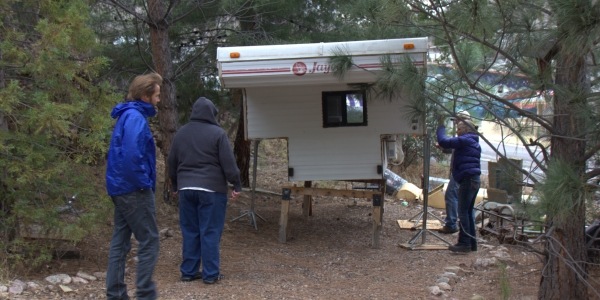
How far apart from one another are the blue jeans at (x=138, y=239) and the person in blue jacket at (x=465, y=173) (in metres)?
4.15

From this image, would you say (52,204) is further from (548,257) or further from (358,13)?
(548,257)

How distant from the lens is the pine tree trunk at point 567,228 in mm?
4469

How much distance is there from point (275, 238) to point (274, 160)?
8.27 metres

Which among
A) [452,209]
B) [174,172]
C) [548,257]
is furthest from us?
[452,209]

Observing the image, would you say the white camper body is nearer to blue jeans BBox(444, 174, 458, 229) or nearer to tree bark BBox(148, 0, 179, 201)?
tree bark BBox(148, 0, 179, 201)

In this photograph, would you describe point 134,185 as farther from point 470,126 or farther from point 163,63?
point 163,63

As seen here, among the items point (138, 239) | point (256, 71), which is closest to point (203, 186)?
point (138, 239)

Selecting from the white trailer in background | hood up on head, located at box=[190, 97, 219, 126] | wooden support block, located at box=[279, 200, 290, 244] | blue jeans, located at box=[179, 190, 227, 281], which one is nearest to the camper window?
the white trailer in background

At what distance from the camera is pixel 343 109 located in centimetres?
761

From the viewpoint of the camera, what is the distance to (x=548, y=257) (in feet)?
16.3

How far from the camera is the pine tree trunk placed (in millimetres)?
4469

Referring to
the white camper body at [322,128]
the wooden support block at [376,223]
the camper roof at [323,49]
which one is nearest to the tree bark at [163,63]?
Answer: the white camper body at [322,128]

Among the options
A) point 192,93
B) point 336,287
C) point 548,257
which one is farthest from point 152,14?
point 548,257

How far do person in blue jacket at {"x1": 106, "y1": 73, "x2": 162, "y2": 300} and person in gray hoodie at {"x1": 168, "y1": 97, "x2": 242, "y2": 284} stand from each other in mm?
941
